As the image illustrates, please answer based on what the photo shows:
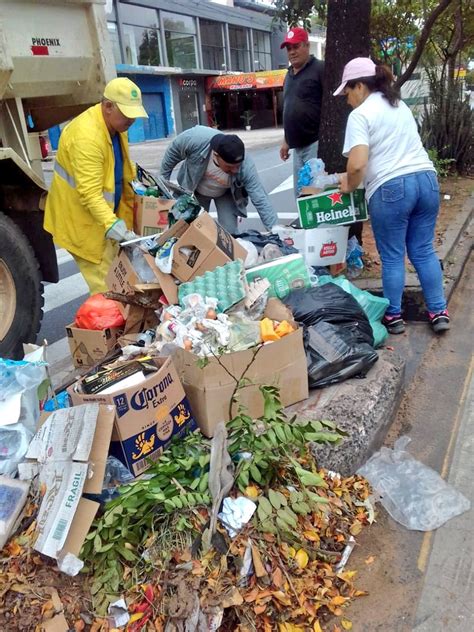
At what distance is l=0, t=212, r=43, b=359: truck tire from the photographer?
12.0 ft

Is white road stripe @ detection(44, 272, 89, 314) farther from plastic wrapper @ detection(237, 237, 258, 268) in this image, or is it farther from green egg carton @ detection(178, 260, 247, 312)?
green egg carton @ detection(178, 260, 247, 312)

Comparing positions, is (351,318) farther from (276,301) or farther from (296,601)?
(296,601)

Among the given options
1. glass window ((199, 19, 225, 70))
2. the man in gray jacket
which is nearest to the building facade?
glass window ((199, 19, 225, 70))

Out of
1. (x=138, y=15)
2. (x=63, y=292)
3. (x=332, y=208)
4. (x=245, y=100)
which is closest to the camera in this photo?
(x=332, y=208)

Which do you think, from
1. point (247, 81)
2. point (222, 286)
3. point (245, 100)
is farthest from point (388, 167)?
point (245, 100)

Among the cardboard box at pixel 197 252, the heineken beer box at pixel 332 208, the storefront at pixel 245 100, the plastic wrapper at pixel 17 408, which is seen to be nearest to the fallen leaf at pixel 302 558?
the plastic wrapper at pixel 17 408

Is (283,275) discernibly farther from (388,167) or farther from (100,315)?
(100,315)

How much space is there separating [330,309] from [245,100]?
37.5 meters

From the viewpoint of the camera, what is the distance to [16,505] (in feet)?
7.09

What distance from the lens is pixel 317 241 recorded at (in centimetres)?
411

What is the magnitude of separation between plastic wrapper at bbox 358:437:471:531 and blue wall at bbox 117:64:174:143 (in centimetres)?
2784

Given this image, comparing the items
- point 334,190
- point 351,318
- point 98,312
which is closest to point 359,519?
point 351,318

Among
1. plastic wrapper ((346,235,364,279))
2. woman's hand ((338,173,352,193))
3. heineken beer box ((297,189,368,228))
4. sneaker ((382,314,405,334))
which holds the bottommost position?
sneaker ((382,314,405,334))

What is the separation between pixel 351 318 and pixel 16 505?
6.30 ft
